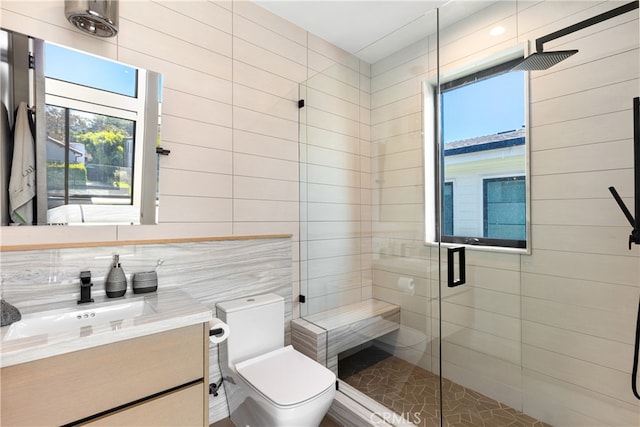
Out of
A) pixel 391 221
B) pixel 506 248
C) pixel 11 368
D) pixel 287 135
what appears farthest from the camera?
pixel 287 135

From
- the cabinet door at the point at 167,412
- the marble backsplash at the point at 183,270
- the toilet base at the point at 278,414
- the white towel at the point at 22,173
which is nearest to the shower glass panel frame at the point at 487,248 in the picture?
the marble backsplash at the point at 183,270

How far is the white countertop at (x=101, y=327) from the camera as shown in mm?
942

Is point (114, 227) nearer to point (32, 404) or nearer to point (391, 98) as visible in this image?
point (32, 404)

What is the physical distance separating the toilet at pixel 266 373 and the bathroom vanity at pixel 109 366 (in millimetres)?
Answer: 292

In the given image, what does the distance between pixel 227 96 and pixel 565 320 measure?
94.1 inches

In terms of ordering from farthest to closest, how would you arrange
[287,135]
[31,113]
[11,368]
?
[287,135], [31,113], [11,368]

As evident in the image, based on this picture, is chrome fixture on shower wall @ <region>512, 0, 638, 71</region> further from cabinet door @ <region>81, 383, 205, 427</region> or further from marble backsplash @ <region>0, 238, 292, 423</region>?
cabinet door @ <region>81, 383, 205, 427</region>

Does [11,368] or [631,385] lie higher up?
[11,368]

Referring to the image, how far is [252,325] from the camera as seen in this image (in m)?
1.79

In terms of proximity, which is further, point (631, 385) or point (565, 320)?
point (565, 320)

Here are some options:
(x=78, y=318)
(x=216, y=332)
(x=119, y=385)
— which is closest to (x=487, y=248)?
(x=216, y=332)

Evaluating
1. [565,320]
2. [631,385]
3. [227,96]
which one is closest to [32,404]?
[227,96]

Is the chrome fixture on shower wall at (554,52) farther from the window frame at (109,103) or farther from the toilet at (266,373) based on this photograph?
the window frame at (109,103)

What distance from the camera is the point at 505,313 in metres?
1.85
